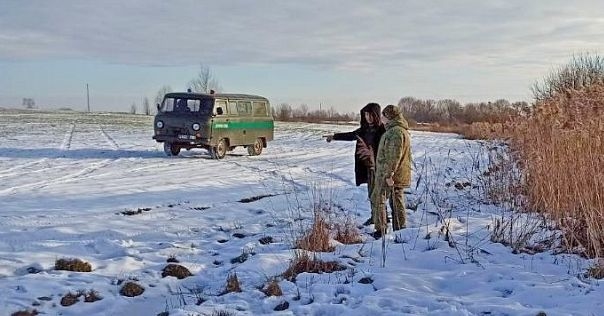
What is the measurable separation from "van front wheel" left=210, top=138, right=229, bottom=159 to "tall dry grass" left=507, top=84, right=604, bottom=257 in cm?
1107

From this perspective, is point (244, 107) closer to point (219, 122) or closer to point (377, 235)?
point (219, 122)

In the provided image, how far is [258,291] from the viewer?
5.91 metres

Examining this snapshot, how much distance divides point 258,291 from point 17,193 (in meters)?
8.02

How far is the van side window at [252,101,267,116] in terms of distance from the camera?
2190 centimetres

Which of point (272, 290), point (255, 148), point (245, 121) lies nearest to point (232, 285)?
point (272, 290)

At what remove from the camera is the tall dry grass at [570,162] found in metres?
6.93

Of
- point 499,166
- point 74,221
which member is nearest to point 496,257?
point 499,166

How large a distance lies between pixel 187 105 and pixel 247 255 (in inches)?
512

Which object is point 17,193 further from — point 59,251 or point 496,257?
point 496,257

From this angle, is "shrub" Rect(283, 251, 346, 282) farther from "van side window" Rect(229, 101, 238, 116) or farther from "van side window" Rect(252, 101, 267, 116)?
"van side window" Rect(252, 101, 267, 116)

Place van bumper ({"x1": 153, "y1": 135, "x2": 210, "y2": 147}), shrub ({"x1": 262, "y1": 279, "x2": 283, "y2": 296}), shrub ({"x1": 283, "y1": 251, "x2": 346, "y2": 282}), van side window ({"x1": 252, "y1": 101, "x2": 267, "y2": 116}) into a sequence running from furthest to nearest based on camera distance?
van side window ({"x1": 252, "y1": 101, "x2": 267, "y2": 116})
van bumper ({"x1": 153, "y1": 135, "x2": 210, "y2": 147})
shrub ({"x1": 283, "y1": 251, "x2": 346, "y2": 282})
shrub ({"x1": 262, "y1": 279, "x2": 283, "y2": 296})

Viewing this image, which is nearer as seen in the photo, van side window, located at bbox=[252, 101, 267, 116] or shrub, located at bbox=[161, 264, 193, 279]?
shrub, located at bbox=[161, 264, 193, 279]

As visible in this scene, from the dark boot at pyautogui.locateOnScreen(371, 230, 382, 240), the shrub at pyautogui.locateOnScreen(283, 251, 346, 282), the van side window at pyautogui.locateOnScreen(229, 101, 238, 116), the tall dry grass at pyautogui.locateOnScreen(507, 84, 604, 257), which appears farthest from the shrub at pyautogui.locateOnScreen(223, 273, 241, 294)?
the van side window at pyautogui.locateOnScreen(229, 101, 238, 116)

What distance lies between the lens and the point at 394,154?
785cm
